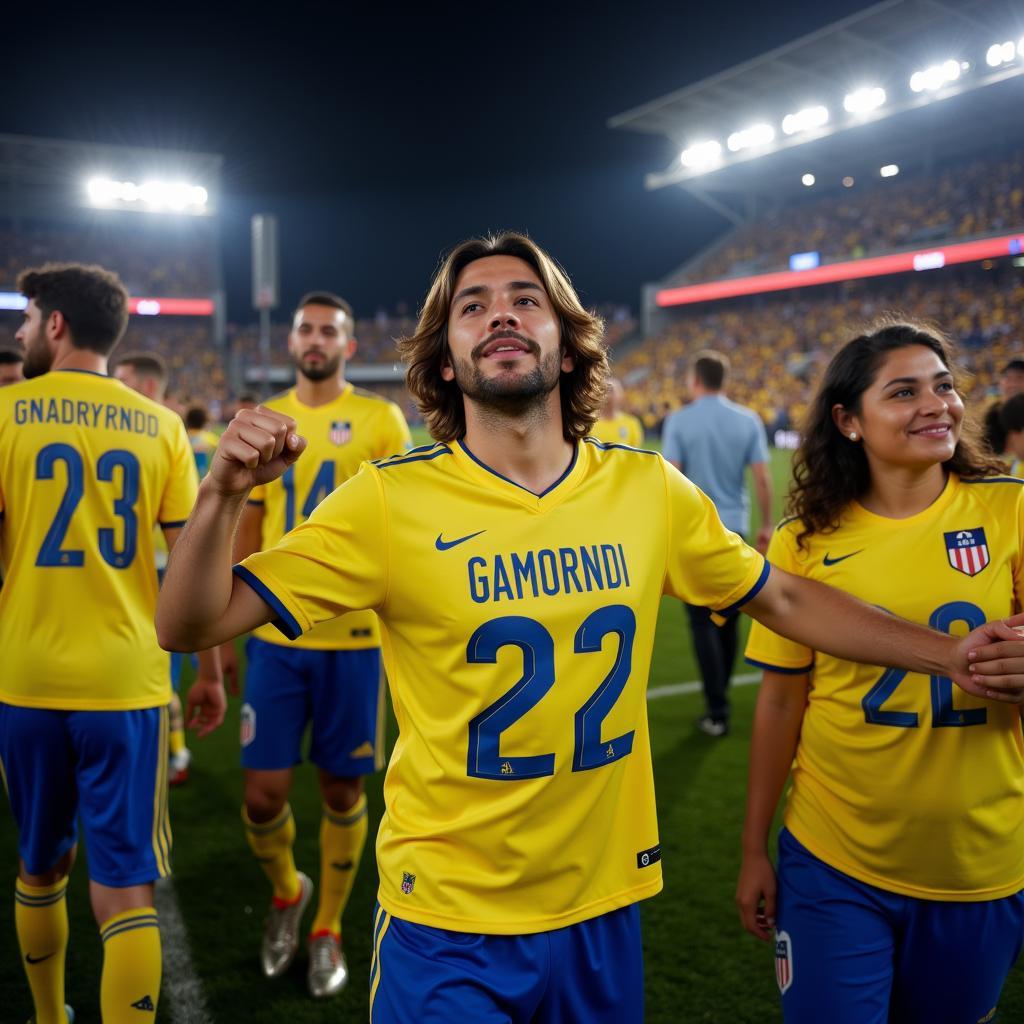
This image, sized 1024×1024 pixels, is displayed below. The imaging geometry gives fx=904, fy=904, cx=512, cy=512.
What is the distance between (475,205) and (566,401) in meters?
56.1

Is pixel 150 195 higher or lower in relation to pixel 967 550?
higher

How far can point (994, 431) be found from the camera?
5230 mm

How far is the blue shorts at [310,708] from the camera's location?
3582 millimetres

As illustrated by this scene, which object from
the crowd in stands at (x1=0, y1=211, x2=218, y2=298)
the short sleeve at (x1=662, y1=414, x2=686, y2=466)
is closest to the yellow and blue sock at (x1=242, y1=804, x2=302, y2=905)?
the short sleeve at (x1=662, y1=414, x2=686, y2=466)

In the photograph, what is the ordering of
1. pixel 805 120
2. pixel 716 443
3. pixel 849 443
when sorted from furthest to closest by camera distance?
pixel 805 120 → pixel 716 443 → pixel 849 443

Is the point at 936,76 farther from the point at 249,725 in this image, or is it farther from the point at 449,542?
the point at 449,542

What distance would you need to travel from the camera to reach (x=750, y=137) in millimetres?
35594

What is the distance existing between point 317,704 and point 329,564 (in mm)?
2120

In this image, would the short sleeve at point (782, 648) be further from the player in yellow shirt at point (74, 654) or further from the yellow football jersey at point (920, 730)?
the player in yellow shirt at point (74, 654)

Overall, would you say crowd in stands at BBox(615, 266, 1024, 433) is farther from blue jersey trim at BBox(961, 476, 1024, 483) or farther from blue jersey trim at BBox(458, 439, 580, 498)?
blue jersey trim at BBox(458, 439, 580, 498)

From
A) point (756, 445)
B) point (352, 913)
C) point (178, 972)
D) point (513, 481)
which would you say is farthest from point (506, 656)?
point (756, 445)

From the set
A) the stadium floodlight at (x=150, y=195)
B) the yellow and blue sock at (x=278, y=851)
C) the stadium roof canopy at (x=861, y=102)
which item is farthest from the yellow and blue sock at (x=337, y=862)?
the stadium floodlight at (x=150, y=195)

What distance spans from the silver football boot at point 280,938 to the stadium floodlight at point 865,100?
3318 centimetres

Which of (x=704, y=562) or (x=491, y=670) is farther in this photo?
(x=704, y=562)
